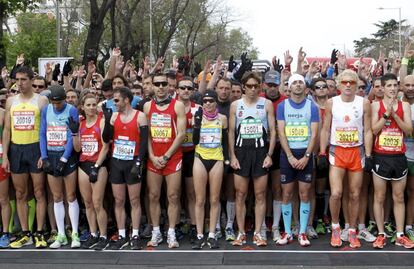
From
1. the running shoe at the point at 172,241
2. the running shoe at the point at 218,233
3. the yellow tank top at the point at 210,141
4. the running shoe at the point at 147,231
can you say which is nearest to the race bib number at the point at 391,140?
the yellow tank top at the point at 210,141

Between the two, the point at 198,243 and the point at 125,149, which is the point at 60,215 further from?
the point at 198,243

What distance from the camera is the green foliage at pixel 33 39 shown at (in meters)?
41.8

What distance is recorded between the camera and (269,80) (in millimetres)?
7863

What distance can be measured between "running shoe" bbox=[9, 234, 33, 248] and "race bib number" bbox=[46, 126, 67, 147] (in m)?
1.31

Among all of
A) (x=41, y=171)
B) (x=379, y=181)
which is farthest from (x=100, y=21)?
(x=379, y=181)

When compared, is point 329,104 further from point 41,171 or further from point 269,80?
point 41,171

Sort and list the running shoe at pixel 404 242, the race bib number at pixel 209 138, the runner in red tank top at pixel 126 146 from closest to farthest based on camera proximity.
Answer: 1. the running shoe at pixel 404 242
2. the runner in red tank top at pixel 126 146
3. the race bib number at pixel 209 138

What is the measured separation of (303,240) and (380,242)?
95 cm

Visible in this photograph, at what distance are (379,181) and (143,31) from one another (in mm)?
32842

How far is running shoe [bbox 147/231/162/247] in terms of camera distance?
7512 millimetres

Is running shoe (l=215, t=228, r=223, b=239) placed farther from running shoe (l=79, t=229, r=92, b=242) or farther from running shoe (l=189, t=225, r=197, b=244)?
running shoe (l=79, t=229, r=92, b=242)

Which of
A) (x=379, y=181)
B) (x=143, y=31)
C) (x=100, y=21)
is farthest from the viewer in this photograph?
(x=143, y=31)

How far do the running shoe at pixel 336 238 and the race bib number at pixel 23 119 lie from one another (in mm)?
4180

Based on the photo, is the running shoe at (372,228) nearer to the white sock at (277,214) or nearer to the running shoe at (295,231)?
the running shoe at (295,231)
